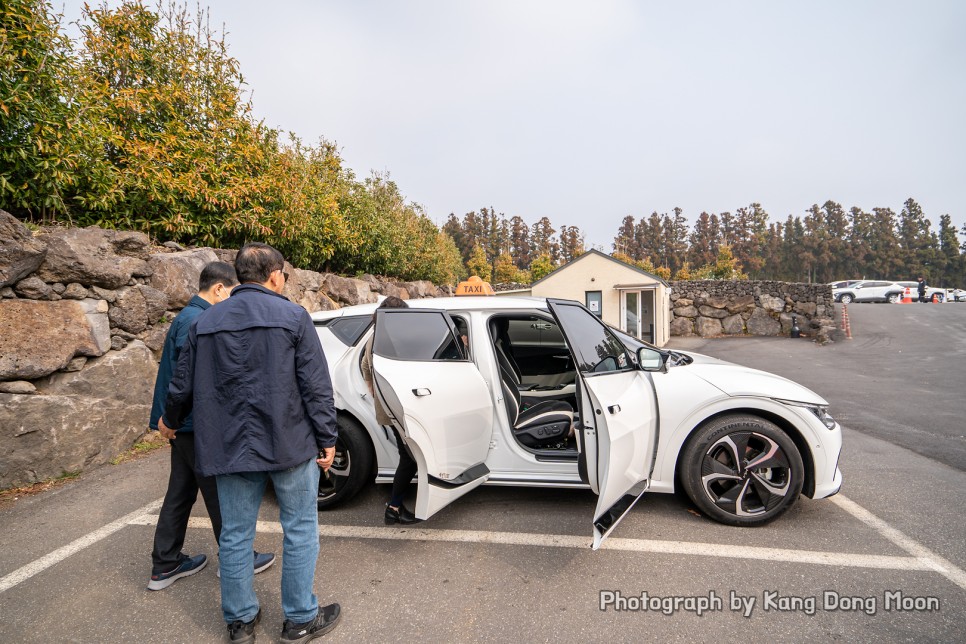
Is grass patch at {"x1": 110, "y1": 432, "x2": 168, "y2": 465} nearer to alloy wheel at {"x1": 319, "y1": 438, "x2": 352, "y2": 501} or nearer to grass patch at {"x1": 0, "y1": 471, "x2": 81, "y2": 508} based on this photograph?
grass patch at {"x1": 0, "y1": 471, "x2": 81, "y2": 508}

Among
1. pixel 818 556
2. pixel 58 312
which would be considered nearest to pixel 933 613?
pixel 818 556

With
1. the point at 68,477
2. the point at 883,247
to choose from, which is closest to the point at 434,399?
the point at 68,477

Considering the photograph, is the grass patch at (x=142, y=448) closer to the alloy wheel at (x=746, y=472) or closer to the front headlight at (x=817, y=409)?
the alloy wheel at (x=746, y=472)

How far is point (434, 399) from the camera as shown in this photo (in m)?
2.92

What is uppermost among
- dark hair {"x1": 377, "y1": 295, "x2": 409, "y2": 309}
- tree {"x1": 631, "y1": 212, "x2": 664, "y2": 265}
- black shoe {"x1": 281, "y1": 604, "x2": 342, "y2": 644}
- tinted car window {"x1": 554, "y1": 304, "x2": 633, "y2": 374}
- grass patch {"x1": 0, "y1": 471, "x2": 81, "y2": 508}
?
tree {"x1": 631, "y1": 212, "x2": 664, "y2": 265}

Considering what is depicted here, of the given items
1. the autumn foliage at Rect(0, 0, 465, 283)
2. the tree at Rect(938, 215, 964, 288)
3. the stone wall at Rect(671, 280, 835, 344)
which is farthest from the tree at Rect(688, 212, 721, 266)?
the autumn foliage at Rect(0, 0, 465, 283)

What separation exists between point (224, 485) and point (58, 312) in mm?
3858

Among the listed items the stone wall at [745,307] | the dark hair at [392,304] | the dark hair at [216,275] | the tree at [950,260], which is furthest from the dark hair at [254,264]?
the tree at [950,260]

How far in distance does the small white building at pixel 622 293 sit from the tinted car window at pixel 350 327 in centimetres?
1407

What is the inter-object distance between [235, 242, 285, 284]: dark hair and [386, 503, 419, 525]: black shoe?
1954 mm

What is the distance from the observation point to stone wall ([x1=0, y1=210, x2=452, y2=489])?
12.9ft

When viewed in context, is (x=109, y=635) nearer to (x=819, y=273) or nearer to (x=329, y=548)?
(x=329, y=548)

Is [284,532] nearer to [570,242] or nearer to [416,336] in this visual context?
[416,336]

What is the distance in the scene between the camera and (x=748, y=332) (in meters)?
19.4
